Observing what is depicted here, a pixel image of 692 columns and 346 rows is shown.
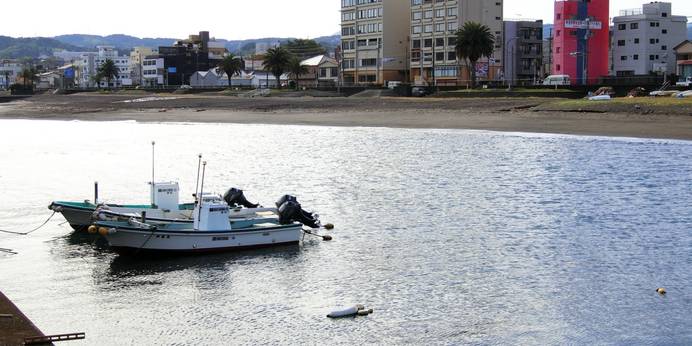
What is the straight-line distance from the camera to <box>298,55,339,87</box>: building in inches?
6429

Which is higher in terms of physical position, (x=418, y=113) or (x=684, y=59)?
(x=684, y=59)

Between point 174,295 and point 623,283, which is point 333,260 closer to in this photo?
point 174,295

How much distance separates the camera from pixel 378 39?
146 meters

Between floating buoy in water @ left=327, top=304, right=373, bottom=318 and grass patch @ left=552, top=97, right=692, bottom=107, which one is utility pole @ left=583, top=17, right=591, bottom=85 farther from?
floating buoy in water @ left=327, top=304, right=373, bottom=318

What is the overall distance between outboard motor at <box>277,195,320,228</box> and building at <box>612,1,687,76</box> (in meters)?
107

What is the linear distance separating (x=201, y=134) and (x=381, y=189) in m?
40.4

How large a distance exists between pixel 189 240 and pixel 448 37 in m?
112

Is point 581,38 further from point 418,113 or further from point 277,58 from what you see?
point 277,58

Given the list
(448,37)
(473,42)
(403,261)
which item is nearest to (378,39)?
(448,37)

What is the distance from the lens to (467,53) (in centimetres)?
11262

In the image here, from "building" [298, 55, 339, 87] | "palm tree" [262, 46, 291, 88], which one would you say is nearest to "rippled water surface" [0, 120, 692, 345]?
"palm tree" [262, 46, 291, 88]

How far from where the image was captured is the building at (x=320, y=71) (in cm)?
16330

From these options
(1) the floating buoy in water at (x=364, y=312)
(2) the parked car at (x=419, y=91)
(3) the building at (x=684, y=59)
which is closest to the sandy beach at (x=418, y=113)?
(2) the parked car at (x=419, y=91)

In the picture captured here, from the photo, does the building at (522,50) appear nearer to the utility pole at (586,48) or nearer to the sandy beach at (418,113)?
the utility pole at (586,48)
